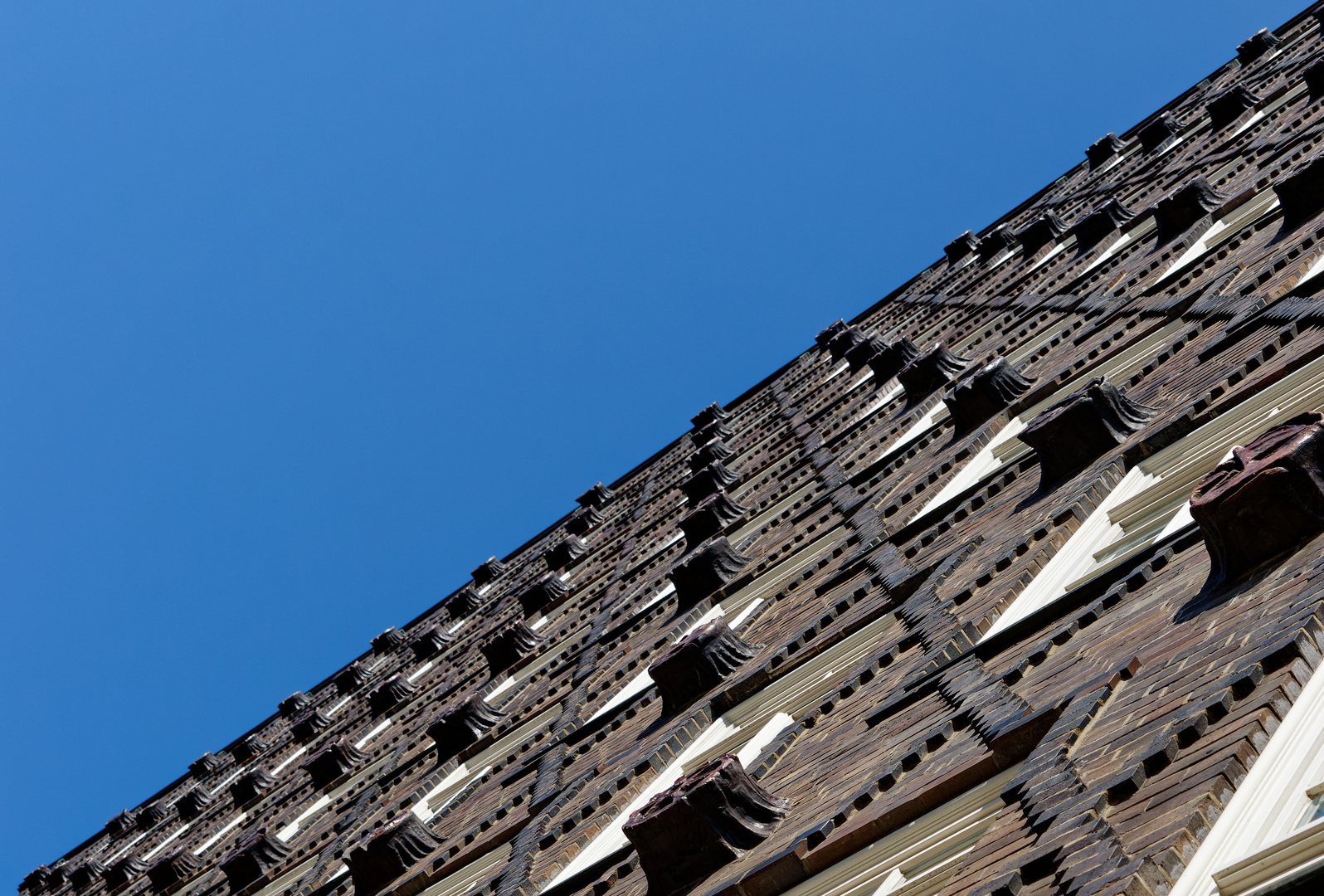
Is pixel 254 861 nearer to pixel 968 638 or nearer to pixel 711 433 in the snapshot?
pixel 968 638

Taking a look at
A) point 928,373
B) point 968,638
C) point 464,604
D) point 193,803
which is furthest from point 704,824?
point 464,604

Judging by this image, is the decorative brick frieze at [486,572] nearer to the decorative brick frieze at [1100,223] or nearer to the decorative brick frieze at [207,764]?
the decorative brick frieze at [207,764]

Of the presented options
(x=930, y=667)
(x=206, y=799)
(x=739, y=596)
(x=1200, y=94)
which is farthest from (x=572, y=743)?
(x=1200, y=94)

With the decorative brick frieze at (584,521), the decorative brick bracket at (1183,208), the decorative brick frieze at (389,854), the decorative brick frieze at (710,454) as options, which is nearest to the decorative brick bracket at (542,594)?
the decorative brick frieze at (710,454)

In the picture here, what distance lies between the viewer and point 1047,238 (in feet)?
82.4

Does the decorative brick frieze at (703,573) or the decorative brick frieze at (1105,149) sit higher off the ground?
the decorative brick frieze at (1105,149)

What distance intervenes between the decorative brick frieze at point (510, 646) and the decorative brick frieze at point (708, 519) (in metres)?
3.08

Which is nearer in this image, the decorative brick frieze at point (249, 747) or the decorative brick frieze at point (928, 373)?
the decorative brick frieze at point (928, 373)

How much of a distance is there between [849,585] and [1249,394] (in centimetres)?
379

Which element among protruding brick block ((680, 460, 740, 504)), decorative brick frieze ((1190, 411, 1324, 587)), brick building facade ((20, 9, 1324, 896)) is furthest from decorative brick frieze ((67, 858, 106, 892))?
decorative brick frieze ((1190, 411, 1324, 587))

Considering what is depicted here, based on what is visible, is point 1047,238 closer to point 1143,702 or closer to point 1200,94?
point 1200,94

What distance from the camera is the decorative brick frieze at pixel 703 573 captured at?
1680cm

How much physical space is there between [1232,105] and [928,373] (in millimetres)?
8113

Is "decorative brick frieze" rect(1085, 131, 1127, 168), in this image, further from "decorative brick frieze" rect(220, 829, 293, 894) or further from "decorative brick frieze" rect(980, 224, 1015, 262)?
"decorative brick frieze" rect(220, 829, 293, 894)
